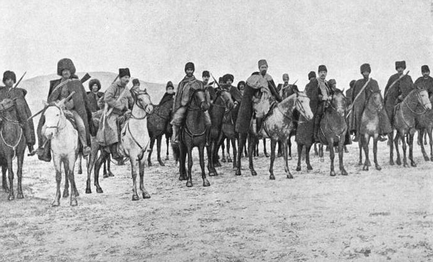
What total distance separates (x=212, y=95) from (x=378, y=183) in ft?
16.7

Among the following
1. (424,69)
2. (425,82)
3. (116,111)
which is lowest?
(116,111)

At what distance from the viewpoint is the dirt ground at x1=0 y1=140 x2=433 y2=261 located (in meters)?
5.05

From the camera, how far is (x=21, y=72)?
8.20 metres

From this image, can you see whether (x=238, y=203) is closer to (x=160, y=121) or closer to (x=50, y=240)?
(x=50, y=240)

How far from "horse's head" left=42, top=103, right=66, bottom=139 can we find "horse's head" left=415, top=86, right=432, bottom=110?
Answer: 27.8 feet

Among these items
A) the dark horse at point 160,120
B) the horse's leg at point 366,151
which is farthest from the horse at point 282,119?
the dark horse at point 160,120

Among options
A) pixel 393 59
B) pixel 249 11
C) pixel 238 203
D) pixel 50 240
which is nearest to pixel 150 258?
pixel 50 240

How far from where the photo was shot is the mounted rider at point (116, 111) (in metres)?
8.19

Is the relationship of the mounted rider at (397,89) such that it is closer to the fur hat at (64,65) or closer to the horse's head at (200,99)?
the horse's head at (200,99)

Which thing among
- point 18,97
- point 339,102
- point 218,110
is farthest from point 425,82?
point 18,97

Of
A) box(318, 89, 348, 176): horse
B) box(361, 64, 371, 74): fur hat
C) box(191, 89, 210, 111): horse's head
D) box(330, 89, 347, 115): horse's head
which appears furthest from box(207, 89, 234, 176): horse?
box(361, 64, 371, 74): fur hat

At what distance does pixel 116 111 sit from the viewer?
27.5 feet

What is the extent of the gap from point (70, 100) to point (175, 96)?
7.95ft

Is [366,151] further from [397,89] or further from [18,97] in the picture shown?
[18,97]
